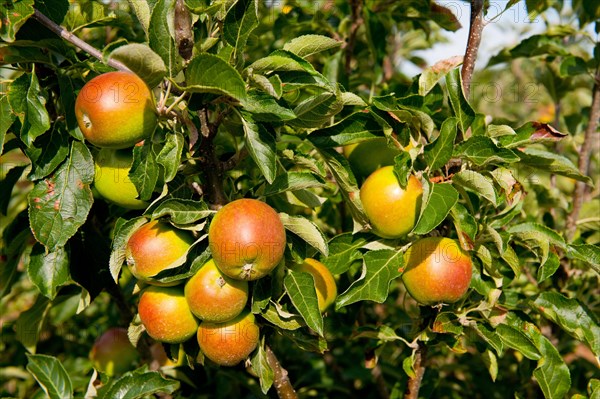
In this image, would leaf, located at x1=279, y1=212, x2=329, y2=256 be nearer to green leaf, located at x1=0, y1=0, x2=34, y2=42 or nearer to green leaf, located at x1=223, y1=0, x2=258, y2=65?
green leaf, located at x1=223, y1=0, x2=258, y2=65

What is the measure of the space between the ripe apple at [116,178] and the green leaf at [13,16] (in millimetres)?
362

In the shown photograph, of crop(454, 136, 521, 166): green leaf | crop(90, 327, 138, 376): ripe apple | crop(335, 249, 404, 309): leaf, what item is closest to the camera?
crop(454, 136, 521, 166): green leaf

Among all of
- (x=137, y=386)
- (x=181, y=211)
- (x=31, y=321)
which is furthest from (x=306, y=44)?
(x=31, y=321)

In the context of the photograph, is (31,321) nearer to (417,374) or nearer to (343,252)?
(343,252)

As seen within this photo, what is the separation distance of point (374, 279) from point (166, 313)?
56 centimetres

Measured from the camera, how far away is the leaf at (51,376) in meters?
1.73

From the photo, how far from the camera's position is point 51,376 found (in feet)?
5.75

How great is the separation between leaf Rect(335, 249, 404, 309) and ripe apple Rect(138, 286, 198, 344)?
41 cm

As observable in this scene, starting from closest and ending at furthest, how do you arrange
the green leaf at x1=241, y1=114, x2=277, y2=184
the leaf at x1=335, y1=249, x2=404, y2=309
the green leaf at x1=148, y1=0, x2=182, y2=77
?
the green leaf at x1=148, y1=0, x2=182, y2=77 < the green leaf at x1=241, y1=114, x2=277, y2=184 < the leaf at x1=335, y1=249, x2=404, y2=309

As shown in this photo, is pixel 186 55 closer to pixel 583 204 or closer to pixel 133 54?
pixel 133 54

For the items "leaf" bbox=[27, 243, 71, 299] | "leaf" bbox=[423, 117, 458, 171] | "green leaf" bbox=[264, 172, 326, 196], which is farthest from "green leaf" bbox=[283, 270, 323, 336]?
"leaf" bbox=[27, 243, 71, 299]

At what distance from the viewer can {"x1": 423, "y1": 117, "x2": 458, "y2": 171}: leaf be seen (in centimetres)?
155

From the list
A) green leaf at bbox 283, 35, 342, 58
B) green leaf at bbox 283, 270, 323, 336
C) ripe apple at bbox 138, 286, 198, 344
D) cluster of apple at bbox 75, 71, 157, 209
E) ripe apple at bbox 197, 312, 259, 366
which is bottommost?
ripe apple at bbox 197, 312, 259, 366

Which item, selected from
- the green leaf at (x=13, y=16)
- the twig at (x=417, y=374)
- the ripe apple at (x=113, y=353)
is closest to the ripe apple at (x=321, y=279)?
the twig at (x=417, y=374)
